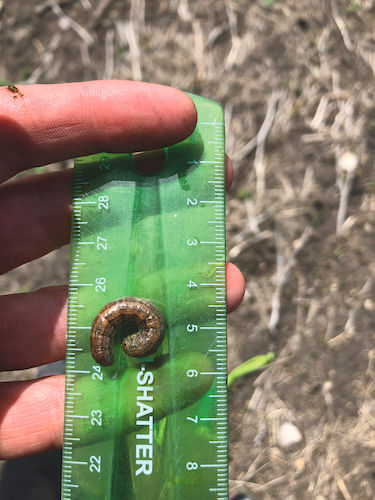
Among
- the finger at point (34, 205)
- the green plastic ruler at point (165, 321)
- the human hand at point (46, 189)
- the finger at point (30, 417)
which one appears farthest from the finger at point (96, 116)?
the finger at point (30, 417)

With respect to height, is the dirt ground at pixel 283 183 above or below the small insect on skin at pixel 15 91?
below

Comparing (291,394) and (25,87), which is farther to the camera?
(291,394)

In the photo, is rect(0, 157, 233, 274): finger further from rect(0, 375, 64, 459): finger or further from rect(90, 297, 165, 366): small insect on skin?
rect(0, 375, 64, 459): finger

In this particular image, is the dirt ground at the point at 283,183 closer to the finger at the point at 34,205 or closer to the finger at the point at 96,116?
the finger at the point at 34,205

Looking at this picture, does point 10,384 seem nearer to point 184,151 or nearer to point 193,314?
point 193,314

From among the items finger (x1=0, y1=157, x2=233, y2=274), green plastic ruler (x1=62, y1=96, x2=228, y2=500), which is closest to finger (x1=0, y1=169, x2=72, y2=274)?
finger (x1=0, y1=157, x2=233, y2=274)

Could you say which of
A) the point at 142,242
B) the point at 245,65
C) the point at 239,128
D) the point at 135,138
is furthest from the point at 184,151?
the point at 245,65

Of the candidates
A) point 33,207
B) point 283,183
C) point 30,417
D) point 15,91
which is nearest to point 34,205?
point 33,207
